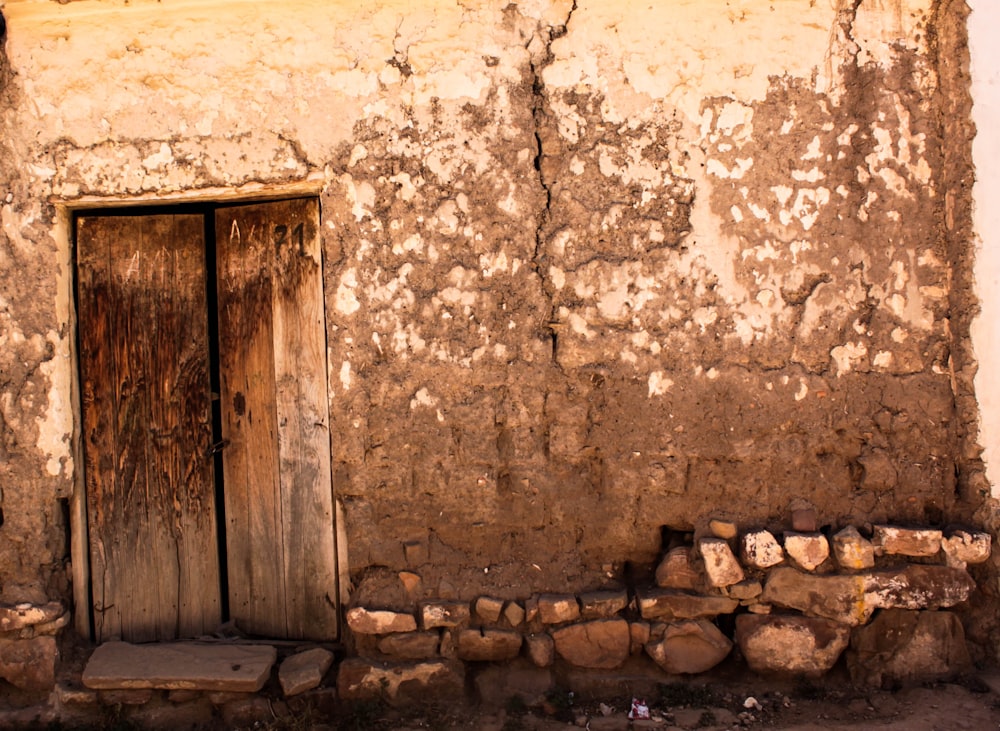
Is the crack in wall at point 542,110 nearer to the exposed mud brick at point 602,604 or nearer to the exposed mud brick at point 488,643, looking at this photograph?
the exposed mud brick at point 602,604

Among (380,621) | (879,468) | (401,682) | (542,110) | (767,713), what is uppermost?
(542,110)

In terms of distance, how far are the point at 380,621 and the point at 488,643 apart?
39 cm

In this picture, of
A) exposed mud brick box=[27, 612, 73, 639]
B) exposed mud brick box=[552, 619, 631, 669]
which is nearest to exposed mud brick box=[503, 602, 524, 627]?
exposed mud brick box=[552, 619, 631, 669]

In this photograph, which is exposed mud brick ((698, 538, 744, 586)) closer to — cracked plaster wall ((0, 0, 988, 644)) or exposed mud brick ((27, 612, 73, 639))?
cracked plaster wall ((0, 0, 988, 644))

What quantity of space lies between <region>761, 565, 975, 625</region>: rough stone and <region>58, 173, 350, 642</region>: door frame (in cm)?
161

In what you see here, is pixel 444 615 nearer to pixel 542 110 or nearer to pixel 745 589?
pixel 745 589

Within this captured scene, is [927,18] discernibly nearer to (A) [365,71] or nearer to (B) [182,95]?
(A) [365,71]

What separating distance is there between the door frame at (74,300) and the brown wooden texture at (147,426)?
4 cm

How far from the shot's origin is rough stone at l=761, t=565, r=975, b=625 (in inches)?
109

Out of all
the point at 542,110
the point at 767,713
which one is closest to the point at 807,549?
the point at 767,713

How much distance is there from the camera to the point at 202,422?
3.19 m

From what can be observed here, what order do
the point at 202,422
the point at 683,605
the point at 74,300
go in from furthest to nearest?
1. the point at 202,422
2. the point at 74,300
3. the point at 683,605

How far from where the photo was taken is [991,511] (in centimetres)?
279

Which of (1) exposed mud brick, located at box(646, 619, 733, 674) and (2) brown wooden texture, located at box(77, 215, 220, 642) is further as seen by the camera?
(2) brown wooden texture, located at box(77, 215, 220, 642)
